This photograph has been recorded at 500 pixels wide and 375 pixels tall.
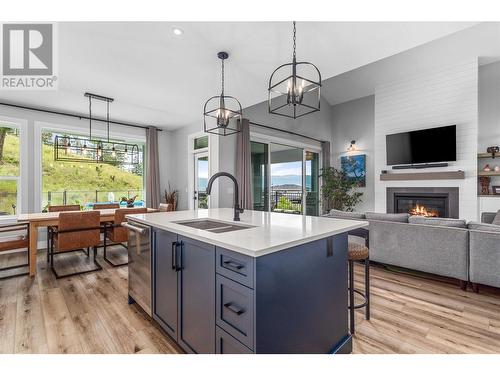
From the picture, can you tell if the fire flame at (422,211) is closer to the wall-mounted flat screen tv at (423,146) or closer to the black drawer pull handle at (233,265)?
the wall-mounted flat screen tv at (423,146)

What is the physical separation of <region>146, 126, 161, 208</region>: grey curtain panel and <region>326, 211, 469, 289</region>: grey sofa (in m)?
4.36

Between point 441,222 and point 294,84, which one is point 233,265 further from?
point 441,222

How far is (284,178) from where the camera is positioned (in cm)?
655

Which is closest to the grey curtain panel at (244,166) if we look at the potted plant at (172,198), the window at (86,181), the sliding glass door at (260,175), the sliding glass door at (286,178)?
the sliding glass door at (260,175)

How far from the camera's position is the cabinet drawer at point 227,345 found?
4.00 ft

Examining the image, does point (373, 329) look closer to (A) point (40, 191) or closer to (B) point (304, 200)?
(B) point (304, 200)

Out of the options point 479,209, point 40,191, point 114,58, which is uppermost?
point 114,58

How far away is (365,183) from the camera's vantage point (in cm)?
677

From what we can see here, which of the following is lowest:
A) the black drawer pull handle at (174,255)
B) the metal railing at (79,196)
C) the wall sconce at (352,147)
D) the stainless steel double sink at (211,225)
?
the black drawer pull handle at (174,255)

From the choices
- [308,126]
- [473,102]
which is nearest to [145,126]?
[308,126]

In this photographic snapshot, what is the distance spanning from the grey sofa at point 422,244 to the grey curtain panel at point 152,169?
14.3 feet

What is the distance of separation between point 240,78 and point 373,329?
3.19 meters

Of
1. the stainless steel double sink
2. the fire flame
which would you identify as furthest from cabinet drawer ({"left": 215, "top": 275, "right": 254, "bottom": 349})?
the fire flame

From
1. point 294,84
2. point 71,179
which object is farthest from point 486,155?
point 71,179
